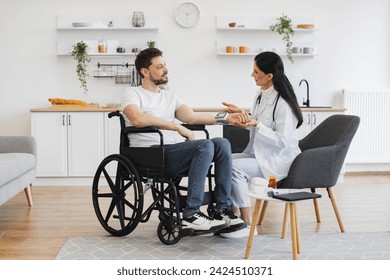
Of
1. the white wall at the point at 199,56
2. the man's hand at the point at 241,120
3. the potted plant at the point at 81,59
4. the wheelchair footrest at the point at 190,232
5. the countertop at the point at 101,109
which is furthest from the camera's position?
the white wall at the point at 199,56

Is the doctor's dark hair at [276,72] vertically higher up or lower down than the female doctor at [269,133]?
higher up

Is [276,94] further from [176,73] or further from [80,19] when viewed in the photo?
[80,19]

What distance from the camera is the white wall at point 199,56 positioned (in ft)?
21.1

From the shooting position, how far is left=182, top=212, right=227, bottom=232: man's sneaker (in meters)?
3.51

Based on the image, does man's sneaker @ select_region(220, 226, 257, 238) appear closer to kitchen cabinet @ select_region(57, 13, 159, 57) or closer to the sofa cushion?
the sofa cushion

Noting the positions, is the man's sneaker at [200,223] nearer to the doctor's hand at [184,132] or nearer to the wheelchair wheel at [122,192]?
the wheelchair wheel at [122,192]

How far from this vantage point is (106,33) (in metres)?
6.49

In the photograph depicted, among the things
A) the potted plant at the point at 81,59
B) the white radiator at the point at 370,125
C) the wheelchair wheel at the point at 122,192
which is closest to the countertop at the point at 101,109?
the potted plant at the point at 81,59

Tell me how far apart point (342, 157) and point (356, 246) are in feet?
1.87

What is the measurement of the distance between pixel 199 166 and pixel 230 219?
0.43 metres

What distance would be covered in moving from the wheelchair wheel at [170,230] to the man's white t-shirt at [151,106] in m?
0.47

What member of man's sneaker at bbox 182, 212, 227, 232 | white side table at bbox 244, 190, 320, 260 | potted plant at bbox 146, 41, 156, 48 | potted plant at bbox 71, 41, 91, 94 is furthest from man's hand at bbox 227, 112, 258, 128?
potted plant at bbox 71, 41, 91, 94

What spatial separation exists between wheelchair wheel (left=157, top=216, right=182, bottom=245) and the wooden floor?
26 centimetres

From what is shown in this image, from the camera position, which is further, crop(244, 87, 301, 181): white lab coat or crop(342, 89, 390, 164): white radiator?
crop(342, 89, 390, 164): white radiator
